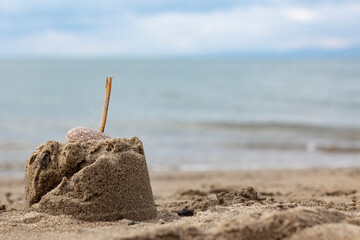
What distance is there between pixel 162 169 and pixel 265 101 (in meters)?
18.7

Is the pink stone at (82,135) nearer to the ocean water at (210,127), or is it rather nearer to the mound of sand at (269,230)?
the mound of sand at (269,230)

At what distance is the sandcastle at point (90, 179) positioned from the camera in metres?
3.52

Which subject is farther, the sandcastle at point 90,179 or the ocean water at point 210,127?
the ocean water at point 210,127

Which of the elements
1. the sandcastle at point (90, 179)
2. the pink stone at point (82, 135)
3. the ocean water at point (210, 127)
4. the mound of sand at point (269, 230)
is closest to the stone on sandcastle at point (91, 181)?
the sandcastle at point (90, 179)

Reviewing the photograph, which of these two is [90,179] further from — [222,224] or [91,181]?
[222,224]

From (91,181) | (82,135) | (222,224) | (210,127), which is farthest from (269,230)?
(210,127)

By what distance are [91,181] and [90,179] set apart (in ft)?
0.07

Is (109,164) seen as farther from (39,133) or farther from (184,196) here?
(39,133)

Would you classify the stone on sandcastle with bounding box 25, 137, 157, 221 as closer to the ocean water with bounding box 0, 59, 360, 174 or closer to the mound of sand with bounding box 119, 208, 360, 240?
the mound of sand with bounding box 119, 208, 360, 240

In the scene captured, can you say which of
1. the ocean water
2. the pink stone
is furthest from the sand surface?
the ocean water

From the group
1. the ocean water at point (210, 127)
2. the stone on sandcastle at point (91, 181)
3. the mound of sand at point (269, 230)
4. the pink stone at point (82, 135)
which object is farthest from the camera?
the ocean water at point (210, 127)

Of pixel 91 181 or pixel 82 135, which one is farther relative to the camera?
pixel 82 135

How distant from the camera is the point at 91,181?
3.53 meters

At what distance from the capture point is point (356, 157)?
463 inches
